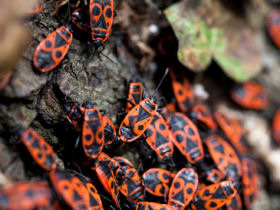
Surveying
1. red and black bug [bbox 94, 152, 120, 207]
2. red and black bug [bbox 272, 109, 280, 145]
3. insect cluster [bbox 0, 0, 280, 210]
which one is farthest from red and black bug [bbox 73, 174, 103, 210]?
red and black bug [bbox 272, 109, 280, 145]

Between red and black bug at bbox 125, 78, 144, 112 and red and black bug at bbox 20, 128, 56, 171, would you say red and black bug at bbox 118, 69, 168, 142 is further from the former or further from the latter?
red and black bug at bbox 20, 128, 56, 171

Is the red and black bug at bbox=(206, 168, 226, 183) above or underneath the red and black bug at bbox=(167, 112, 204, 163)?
underneath

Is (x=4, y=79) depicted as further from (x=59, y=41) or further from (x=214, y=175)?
(x=214, y=175)

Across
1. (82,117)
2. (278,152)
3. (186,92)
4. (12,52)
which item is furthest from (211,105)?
(12,52)

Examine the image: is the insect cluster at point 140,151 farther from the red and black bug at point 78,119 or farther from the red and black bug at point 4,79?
the red and black bug at point 4,79

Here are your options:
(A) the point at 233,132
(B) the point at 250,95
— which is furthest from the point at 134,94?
(B) the point at 250,95

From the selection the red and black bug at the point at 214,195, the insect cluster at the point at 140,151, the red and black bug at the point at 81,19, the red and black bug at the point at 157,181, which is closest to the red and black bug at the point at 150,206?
the insect cluster at the point at 140,151

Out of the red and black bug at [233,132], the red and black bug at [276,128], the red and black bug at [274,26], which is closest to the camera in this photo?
the red and black bug at [233,132]
